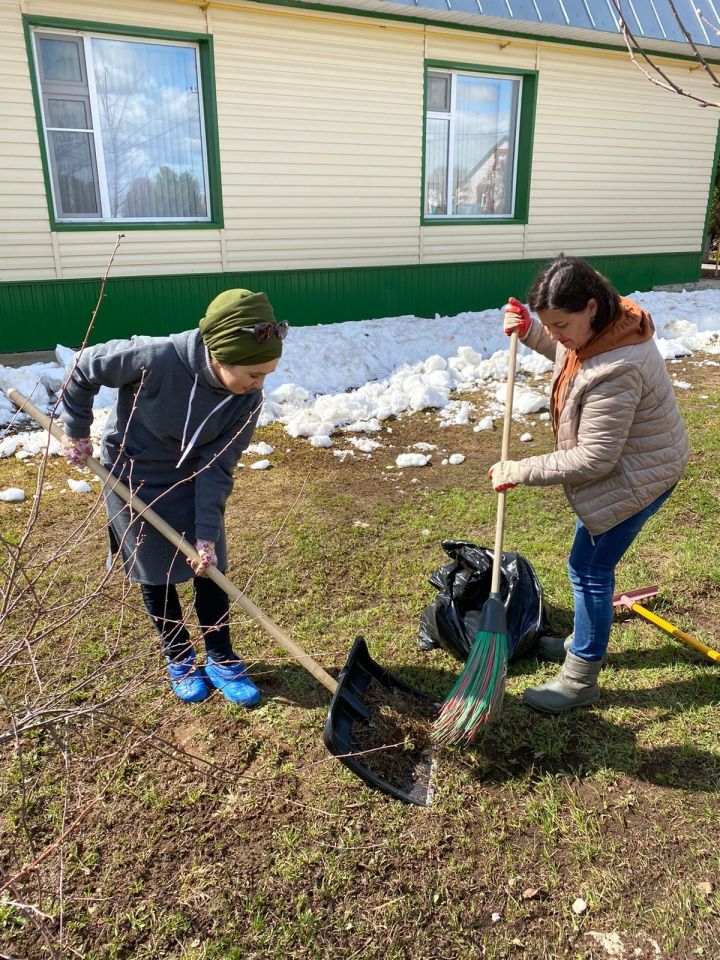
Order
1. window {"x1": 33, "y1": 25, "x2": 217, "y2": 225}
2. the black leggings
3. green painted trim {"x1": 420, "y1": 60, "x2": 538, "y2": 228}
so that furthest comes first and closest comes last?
green painted trim {"x1": 420, "y1": 60, "x2": 538, "y2": 228} → window {"x1": 33, "y1": 25, "x2": 217, "y2": 225} → the black leggings

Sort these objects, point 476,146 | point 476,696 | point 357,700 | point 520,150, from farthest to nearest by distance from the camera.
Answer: point 520,150, point 476,146, point 357,700, point 476,696

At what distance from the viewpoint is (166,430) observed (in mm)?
2562

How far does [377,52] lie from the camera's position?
8.43m

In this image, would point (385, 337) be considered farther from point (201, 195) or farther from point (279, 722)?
point (279, 722)

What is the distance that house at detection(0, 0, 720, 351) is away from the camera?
713cm

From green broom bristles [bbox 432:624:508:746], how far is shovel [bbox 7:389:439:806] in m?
0.13

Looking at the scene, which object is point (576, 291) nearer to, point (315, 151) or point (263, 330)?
point (263, 330)

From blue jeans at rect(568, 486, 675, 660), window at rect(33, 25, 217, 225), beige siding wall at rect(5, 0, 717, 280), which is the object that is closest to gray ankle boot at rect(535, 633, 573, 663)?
blue jeans at rect(568, 486, 675, 660)

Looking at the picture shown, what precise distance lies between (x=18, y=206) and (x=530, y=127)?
Answer: 22.3 ft

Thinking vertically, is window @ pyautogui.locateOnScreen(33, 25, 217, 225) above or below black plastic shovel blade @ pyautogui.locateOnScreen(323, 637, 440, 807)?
above

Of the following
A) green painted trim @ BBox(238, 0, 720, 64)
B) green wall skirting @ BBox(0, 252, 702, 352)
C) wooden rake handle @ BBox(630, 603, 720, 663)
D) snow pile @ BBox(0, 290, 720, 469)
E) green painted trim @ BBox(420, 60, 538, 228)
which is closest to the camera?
wooden rake handle @ BBox(630, 603, 720, 663)

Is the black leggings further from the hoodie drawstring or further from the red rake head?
the red rake head

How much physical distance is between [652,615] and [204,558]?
2072 mm

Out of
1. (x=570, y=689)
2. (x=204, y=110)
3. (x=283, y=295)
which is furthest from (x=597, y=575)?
(x=204, y=110)
